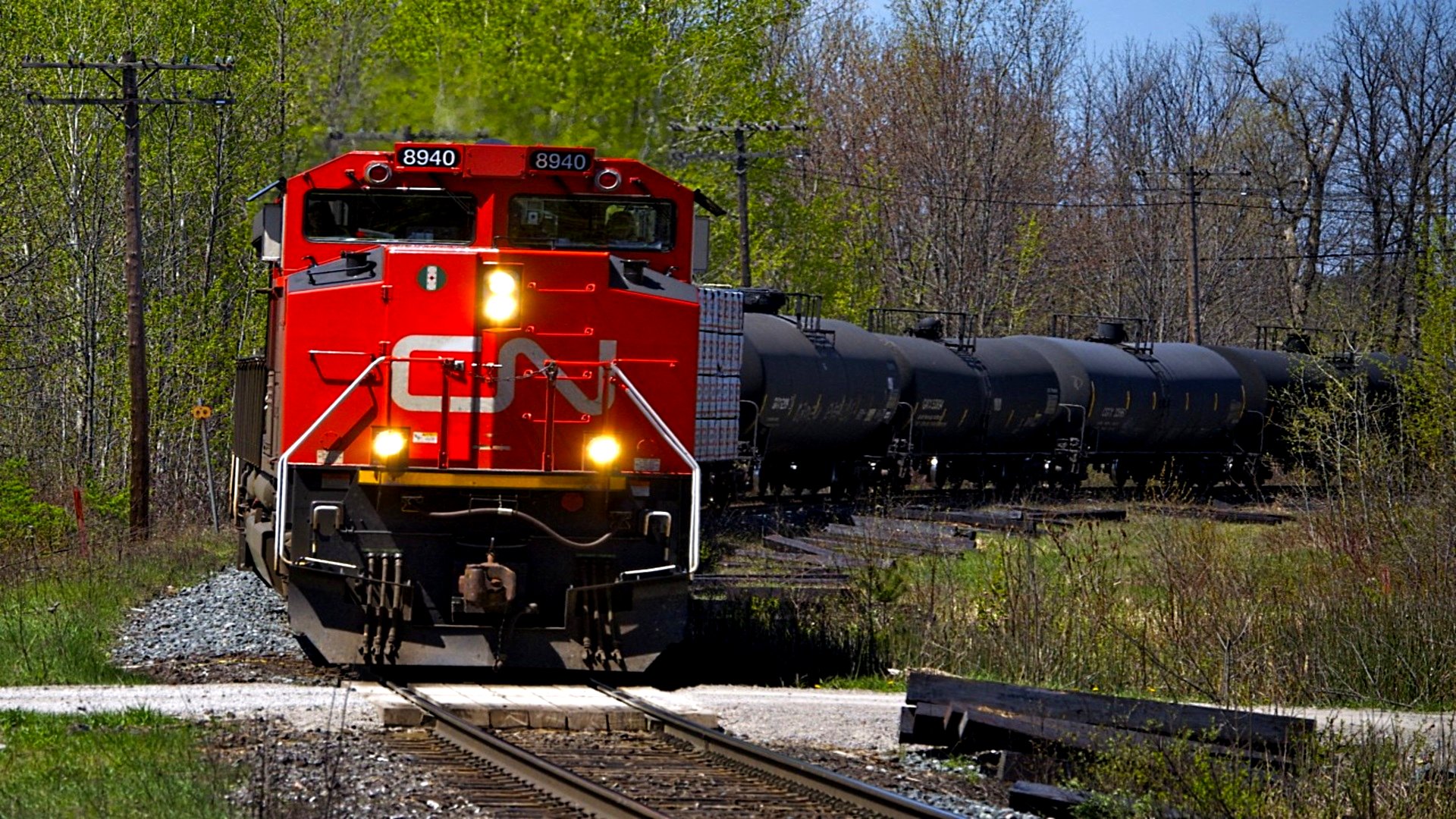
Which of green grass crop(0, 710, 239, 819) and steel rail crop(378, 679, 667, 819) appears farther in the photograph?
steel rail crop(378, 679, 667, 819)

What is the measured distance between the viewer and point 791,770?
7.90 meters

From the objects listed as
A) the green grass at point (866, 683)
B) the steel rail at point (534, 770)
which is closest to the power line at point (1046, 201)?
the green grass at point (866, 683)

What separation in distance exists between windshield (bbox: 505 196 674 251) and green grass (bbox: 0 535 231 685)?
3.88 metres

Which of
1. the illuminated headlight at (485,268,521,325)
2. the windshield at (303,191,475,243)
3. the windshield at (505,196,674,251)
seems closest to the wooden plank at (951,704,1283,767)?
the illuminated headlight at (485,268,521,325)

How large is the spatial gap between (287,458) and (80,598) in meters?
4.92

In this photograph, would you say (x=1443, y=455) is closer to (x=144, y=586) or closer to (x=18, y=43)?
(x=144, y=586)

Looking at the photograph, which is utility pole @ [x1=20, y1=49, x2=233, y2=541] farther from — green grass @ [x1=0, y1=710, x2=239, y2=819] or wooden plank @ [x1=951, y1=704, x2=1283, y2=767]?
wooden plank @ [x1=951, y1=704, x2=1283, y2=767]

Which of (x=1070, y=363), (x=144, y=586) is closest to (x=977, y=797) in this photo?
(x=144, y=586)

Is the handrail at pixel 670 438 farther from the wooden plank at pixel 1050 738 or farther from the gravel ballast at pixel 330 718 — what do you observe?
the wooden plank at pixel 1050 738

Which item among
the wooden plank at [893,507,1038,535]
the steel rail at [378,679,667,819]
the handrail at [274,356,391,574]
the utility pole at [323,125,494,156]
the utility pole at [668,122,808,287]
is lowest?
the steel rail at [378,679,667,819]

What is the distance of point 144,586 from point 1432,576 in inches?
429

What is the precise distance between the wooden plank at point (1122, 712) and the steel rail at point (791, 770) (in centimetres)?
110

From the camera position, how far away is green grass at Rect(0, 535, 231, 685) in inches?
420

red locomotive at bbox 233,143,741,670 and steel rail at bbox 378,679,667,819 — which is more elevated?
red locomotive at bbox 233,143,741,670
